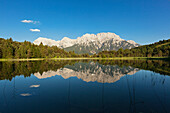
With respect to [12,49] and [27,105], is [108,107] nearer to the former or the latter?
[27,105]

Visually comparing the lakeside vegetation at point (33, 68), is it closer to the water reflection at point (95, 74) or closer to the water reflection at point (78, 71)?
the water reflection at point (78, 71)

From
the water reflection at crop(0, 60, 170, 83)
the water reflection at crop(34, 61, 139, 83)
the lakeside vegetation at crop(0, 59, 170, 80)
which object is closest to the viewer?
the water reflection at crop(34, 61, 139, 83)

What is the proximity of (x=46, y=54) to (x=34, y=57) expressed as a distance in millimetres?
35575

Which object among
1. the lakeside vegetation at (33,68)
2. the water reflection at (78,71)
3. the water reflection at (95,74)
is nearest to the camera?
the water reflection at (95,74)

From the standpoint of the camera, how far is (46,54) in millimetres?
192875

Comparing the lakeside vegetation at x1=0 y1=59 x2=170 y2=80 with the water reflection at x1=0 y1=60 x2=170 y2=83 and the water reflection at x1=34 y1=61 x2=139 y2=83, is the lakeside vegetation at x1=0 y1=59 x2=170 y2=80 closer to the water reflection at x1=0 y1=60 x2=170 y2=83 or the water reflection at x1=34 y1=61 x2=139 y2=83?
the water reflection at x1=0 y1=60 x2=170 y2=83

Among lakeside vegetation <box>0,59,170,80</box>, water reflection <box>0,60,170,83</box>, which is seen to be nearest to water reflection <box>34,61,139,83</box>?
water reflection <box>0,60,170,83</box>

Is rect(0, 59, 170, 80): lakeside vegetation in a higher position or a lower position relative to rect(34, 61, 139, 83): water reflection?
higher

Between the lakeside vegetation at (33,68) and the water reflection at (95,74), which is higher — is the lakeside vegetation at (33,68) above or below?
above

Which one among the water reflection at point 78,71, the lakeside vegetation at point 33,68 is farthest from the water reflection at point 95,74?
the lakeside vegetation at point 33,68

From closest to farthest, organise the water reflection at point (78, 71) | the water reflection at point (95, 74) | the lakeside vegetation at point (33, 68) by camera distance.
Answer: the water reflection at point (95, 74)
the water reflection at point (78, 71)
the lakeside vegetation at point (33, 68)

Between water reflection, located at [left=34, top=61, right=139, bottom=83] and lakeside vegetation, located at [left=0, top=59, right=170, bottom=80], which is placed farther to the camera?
Answer: lakeside vegetation, located at [left=0, top=59, right=170, bottom=80]

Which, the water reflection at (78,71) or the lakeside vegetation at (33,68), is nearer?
the water reflection at (78,71)

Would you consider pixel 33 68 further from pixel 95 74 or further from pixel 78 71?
pixel 95 74
